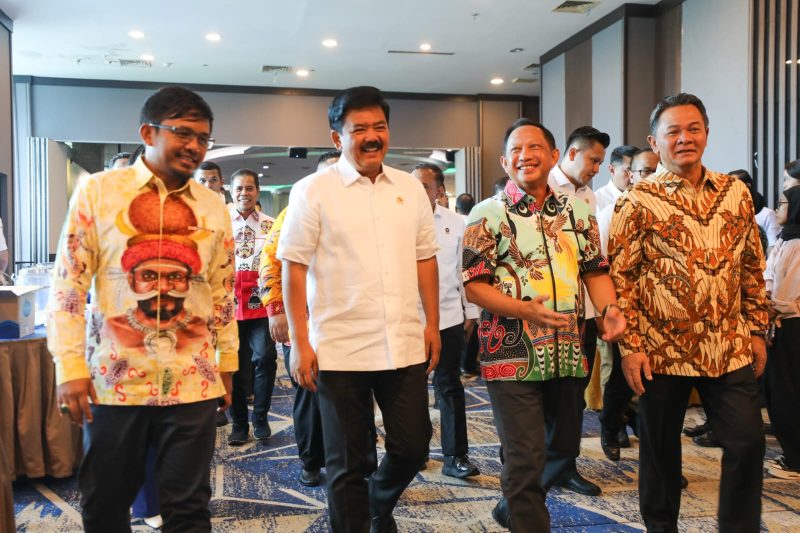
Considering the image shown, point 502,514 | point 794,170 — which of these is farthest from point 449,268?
point 794,170

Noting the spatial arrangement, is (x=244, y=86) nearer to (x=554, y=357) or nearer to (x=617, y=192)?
(x=617, y=192)

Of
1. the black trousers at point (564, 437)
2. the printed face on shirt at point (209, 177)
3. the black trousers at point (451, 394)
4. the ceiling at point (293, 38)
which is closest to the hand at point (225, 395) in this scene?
the black trousers at point (564, 437)

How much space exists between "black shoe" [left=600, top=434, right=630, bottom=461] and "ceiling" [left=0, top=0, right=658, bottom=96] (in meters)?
5.50

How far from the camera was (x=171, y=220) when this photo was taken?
1952 mm

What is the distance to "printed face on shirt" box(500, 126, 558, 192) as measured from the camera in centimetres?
249

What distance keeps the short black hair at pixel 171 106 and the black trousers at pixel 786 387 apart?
3145 millimetres

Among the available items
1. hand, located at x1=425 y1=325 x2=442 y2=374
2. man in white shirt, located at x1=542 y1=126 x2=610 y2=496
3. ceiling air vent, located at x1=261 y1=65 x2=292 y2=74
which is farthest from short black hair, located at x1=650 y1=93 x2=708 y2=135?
ceiling air vent, located at x1=261 y1=65 x2=292 y2=74

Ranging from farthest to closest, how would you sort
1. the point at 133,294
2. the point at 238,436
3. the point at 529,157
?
the point at 238,436 < the point at 529,157 < the point at 133,294

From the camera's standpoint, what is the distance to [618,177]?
4422 millimetres

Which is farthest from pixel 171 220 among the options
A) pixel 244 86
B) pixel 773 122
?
pixel 244 86

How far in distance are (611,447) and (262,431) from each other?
201 centimetres

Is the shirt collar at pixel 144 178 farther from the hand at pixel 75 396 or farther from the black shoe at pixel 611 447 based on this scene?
the black shoe at pixel 611 447

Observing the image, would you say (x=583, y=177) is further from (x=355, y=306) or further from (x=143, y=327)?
(x=143, y=327)

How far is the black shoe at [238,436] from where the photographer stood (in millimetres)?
4285
